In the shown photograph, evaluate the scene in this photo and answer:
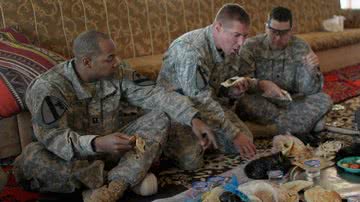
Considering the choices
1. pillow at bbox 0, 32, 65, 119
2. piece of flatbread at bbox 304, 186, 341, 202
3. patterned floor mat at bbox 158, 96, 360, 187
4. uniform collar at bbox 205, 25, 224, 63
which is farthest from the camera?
uniform collar at bbox 205, 25, 224, 63

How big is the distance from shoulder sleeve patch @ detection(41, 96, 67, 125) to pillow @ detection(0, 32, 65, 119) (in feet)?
1.39

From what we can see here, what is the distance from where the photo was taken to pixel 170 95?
6.46 ft

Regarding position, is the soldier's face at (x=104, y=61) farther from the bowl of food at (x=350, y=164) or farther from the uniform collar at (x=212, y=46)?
the bowl of food at (x=350, y=164)

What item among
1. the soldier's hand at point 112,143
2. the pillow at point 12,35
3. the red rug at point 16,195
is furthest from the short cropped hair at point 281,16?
the red rug at point 16,195

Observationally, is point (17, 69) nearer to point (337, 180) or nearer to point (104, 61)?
point (104, 61)

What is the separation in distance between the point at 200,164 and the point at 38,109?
0.81m

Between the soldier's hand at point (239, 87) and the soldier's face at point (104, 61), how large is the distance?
28.8 inches

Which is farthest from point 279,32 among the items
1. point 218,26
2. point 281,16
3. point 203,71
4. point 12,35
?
point 12,35

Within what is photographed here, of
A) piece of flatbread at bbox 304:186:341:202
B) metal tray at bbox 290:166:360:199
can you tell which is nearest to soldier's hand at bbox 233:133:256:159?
metal tray at bbox 290:166:360:199

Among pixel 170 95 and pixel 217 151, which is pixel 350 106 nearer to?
pixel 217 151

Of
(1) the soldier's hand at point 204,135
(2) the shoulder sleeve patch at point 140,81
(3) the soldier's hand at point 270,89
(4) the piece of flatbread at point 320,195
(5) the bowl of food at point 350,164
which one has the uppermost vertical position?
(2) the shoulder sleeve patch at point 140,81

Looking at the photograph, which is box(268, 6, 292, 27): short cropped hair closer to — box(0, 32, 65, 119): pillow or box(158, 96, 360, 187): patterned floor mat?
box(158, 96, 360, 187): patterned floor mat

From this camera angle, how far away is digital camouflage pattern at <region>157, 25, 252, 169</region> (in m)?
2.02

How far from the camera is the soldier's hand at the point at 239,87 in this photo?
2321 mm
